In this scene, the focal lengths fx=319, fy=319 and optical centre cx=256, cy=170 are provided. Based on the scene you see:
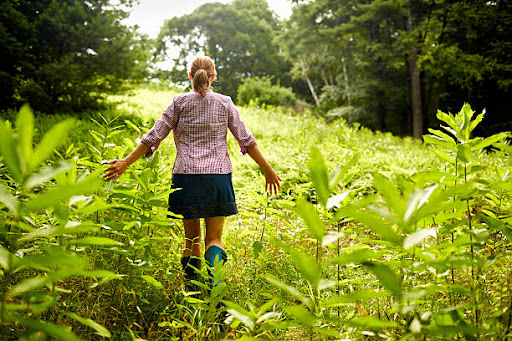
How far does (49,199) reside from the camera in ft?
2.51

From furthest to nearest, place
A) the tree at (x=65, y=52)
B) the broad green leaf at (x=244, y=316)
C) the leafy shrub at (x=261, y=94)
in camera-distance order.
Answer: the leafy shrub at (x=261, y=94), the tree at (x=65, y=52), the broad green leaf at (x=244, y=316)

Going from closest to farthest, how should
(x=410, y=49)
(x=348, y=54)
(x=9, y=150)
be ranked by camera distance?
(x=9, y=150), (x=410, y=49), (x=348, y=54)

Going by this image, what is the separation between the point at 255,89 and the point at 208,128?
1654 cm

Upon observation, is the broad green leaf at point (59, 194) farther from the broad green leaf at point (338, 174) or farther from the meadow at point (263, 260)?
the broad green leaf at point (338, 174)

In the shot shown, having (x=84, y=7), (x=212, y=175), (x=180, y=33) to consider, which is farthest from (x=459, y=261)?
(x=180, y=33)

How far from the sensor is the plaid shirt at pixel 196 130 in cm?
247

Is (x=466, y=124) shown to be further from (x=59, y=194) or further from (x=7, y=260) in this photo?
(x=7, y=260)

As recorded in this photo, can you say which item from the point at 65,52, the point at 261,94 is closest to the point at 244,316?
the point at 65,52

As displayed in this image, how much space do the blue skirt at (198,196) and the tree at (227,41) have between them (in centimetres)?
2659

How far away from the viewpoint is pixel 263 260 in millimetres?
2701

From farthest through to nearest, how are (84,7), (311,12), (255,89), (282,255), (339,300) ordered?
(255,89), (311,12), (84,7), (282,255), (339,300)

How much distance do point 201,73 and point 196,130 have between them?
446 millimetres

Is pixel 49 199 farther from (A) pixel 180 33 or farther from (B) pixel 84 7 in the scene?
(A) pixel 180 33

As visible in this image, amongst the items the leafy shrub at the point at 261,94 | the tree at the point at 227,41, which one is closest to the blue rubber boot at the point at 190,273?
the leafy shrub at the point at 261,94
